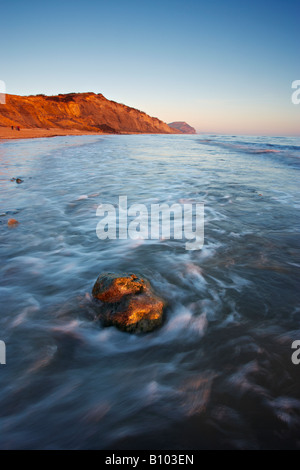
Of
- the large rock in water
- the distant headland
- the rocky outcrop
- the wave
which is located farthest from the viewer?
the rocky outcrop

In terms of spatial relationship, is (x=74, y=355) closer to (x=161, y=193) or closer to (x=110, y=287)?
(x=110, y=287)

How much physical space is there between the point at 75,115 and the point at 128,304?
7140cm

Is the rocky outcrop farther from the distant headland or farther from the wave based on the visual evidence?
the wave

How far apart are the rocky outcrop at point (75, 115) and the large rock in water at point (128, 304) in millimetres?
38190

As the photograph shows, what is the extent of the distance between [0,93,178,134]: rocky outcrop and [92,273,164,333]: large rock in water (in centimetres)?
3819

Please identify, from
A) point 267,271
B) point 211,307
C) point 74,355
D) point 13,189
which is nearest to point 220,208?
point 267,271

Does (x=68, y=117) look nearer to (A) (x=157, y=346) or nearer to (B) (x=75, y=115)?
(B) (x=75, y=115)

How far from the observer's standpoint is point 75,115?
6288 cm

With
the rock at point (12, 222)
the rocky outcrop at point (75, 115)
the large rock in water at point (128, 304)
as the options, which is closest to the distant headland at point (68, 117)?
the rocky outcrop at point (75, 115)

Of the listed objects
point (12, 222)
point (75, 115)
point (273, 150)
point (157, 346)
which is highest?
point (75, 115)

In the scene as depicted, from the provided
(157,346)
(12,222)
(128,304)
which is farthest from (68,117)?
(157,346)

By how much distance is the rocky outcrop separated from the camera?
1513 inches

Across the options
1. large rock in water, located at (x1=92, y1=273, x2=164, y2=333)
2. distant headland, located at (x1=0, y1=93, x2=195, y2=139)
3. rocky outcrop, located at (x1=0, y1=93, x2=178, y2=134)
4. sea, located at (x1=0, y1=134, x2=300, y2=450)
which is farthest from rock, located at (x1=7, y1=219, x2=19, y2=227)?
rocky outcrop, located at (x1=0, y1=93, x2=178, y2=134)

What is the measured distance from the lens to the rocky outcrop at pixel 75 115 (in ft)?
126
